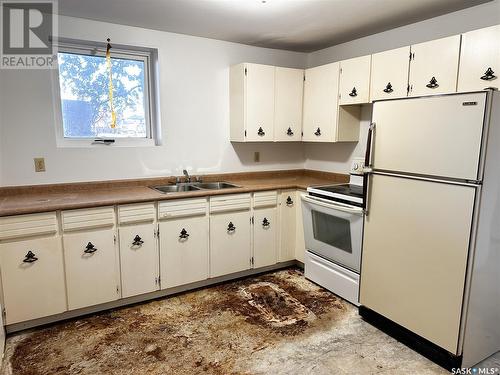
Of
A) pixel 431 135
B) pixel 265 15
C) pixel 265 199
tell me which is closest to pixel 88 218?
pixel 265 199

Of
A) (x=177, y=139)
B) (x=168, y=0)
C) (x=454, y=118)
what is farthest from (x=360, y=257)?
(x=168, y=0)

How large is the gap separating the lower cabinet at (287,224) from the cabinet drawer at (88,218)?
1559 millimetres

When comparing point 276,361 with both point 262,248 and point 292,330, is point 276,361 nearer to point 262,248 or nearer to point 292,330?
point 292,330

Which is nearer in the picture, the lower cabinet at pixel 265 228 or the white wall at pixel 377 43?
the white wall at pixel 377 43

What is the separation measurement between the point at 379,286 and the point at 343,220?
549 mm

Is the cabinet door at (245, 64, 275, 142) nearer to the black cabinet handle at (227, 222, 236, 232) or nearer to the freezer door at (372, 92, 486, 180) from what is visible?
the black cabinet handle at (227, 222, 236, 232)

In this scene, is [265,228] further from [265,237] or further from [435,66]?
[435,66]

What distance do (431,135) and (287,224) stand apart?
1688 millimetres

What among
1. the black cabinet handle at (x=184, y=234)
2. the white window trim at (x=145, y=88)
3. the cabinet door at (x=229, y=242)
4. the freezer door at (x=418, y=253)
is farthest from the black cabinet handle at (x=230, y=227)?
the freezer door at (x=418, y=253)

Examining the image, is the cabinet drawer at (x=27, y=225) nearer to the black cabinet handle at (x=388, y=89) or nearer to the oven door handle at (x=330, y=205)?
the oven door handle at (x=330, y=205)

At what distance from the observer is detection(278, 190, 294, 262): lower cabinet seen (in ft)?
10.8

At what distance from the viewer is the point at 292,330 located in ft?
7.80

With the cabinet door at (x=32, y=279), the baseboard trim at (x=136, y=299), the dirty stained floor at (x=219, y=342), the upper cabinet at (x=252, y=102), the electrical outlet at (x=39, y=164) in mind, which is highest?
the upper cabinet at (x=252, y=102)

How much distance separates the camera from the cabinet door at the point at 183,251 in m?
2.74
